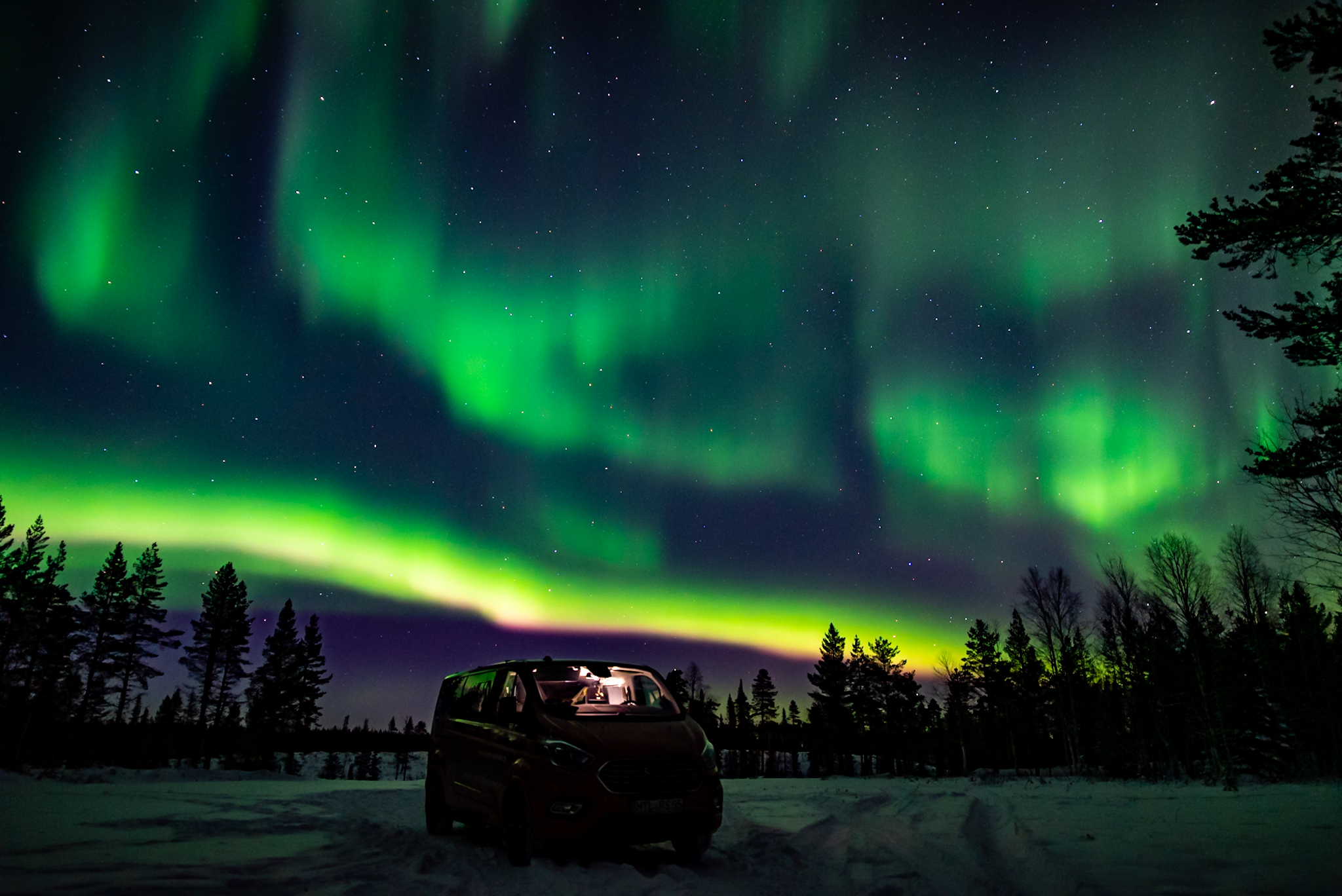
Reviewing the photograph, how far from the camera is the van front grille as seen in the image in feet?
25.8

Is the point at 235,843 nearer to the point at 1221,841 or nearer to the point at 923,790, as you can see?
the point at 1221,841

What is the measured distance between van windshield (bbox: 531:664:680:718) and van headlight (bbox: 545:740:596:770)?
572 mm

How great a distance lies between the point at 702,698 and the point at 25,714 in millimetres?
70580

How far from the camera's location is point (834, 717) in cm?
7206

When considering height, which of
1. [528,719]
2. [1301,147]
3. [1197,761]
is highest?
[1301,147]

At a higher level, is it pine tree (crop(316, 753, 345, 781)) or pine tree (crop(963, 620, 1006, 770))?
pine tree (crop(963, 620, 1006, 770))

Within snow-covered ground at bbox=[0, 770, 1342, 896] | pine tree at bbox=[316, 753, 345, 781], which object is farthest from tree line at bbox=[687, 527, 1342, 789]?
pine tree at bbox=[316, 753, 345, 781]

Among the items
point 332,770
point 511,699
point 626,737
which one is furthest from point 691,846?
point 332,770

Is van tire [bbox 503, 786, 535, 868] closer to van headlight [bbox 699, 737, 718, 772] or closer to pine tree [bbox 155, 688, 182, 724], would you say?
van headlight [bbox 699, 737, 718, 772]

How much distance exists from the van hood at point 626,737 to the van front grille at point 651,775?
75 mm

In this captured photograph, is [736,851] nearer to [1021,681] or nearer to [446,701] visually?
[446,701]

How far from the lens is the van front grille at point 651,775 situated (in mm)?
7863

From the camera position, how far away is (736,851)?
9.13 metres

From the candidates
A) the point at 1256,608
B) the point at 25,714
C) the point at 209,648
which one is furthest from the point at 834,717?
the point at 25,714
